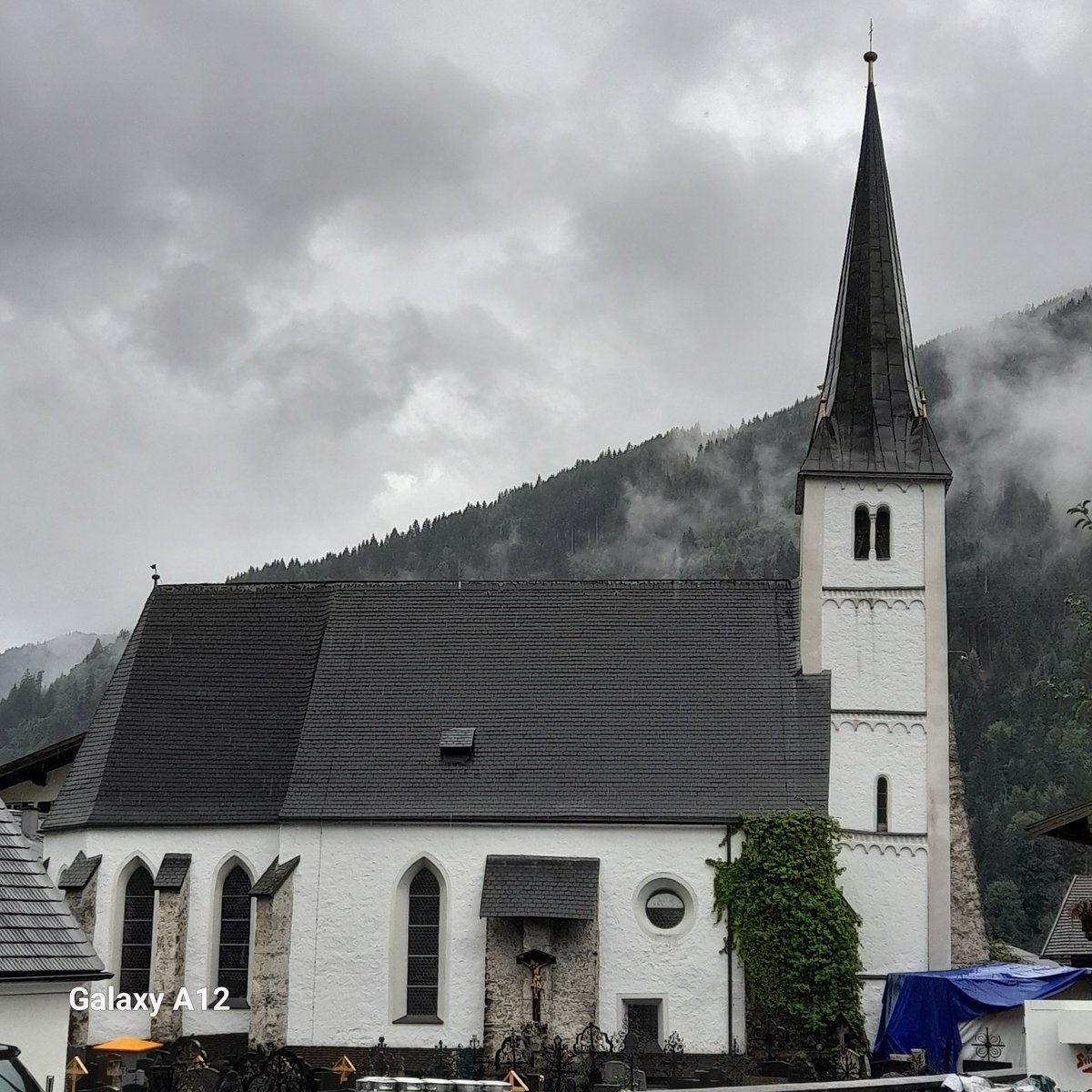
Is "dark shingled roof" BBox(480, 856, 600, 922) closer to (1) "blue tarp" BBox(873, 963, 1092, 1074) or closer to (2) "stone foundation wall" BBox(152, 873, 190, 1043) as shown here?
(1) "blue tarp" BBox(873, 963, 1092, 1074)

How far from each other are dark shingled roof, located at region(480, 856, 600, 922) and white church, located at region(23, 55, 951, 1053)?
3.1 inches

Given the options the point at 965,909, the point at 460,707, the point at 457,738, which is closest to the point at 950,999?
the point at 965,909

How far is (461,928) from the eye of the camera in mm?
34000

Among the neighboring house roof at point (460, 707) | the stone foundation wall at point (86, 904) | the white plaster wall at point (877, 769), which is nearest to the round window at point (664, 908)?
the neighboring house roof at point (460, 707)

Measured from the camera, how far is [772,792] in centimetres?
3403

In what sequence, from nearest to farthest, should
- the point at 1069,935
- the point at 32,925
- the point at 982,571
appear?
the point at 32,925
the point at 1069,935
the point at 982,571

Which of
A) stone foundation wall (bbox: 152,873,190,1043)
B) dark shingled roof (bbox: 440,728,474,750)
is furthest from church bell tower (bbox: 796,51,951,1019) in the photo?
stone foundation wall (bbox: 152,873,190,1043)

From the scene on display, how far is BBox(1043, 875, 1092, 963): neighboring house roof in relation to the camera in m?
46.0

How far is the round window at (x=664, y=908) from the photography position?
3388 centimetres

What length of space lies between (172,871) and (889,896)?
1570cm

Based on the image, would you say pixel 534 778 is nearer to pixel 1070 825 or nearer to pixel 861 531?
pixel 861 531

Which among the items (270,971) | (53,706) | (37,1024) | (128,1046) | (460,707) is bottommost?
(128,1046)

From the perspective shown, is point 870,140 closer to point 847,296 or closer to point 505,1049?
point 847,296

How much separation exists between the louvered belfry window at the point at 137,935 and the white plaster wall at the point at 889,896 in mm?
15441
